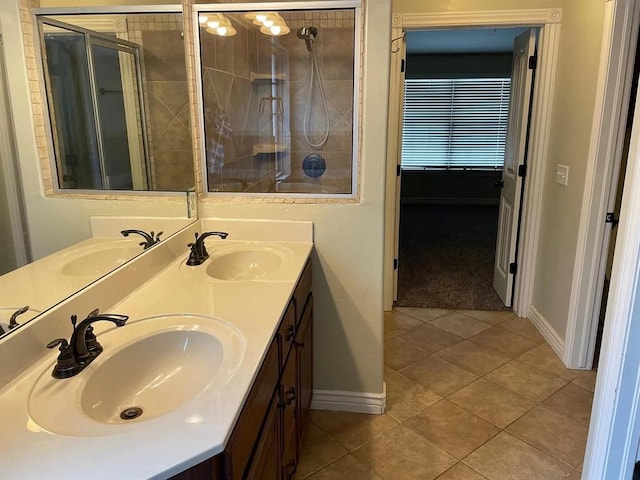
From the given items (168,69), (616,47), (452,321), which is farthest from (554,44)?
(168,69)

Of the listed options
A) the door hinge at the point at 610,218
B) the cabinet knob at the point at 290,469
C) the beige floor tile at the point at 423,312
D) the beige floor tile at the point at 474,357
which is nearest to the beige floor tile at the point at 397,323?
the beige floor tile at the point at 423,312

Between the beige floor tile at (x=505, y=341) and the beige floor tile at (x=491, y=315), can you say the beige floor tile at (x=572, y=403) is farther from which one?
the beige floor tile at (x=491, y=315)

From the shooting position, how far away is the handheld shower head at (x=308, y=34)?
7.73 feet

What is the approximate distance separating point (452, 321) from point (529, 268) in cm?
68

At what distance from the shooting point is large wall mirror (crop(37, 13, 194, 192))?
1379mm

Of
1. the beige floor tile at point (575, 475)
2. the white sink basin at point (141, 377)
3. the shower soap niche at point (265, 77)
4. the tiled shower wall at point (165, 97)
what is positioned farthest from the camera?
the shower soap niche at point (265, 77)

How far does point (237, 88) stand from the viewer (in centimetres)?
255

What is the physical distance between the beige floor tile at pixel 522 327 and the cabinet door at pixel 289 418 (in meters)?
2.12

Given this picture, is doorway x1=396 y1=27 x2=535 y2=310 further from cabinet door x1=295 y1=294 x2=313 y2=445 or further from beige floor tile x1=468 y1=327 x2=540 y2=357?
cabinet door x1=295 y1=294 x2=313 y2=445

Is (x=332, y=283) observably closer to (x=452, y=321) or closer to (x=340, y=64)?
(x=340, y=64)

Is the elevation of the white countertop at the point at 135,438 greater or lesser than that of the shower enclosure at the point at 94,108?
lesser

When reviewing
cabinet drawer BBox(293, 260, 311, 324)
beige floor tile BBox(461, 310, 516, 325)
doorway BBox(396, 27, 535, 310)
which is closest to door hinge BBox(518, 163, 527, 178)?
beige floor tile BBox(461, 310, 516, 325)

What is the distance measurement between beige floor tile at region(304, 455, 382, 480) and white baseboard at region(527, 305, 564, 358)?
1.61 m

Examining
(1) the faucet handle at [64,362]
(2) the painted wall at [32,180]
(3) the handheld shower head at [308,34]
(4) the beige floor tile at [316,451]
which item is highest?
(3) the handheld shower head at [308,34]
